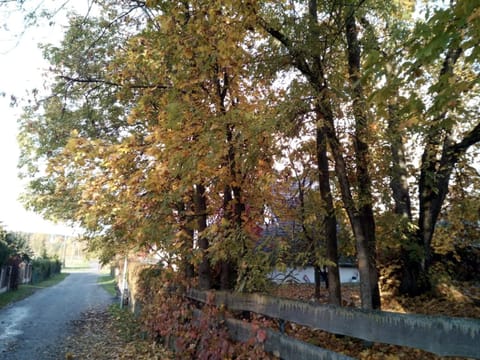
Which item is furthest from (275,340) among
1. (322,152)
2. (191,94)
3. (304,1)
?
(304,1)

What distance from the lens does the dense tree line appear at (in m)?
5.27

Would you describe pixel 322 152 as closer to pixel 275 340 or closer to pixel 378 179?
pixel 378 179

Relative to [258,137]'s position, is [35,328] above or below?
below

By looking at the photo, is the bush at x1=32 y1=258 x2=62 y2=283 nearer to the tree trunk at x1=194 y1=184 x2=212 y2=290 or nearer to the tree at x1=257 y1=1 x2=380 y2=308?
the tree trunk at x1=194 y1=184 x2=212 y2=290

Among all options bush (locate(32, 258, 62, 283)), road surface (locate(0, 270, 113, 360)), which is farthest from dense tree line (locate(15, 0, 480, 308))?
bush (locate(32, 258, 62, 283))

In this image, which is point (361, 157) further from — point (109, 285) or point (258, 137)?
point (109, 285)

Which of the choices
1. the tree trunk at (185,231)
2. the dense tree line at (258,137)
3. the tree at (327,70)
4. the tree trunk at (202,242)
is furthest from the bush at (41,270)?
the tree at (327,70)

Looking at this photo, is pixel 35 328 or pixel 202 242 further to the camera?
pixel 35 328

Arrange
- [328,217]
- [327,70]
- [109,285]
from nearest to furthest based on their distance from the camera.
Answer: [327,70], [328,217], [109,285]

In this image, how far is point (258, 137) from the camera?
5.21 meters

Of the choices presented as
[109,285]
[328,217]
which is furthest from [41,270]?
[328,217]

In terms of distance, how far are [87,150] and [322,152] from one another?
4.01 m

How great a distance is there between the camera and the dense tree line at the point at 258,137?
5266 mm

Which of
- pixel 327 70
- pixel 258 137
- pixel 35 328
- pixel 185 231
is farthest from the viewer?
pixel 35 328
